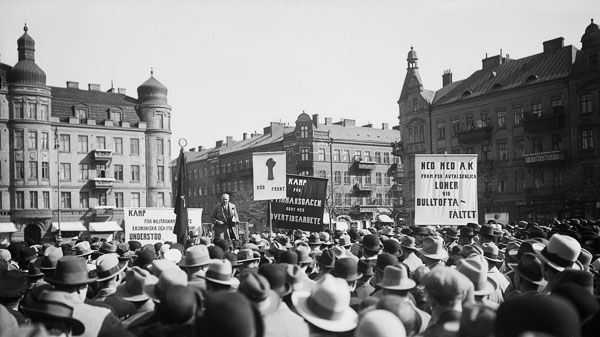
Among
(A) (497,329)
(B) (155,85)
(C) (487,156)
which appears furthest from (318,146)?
(A) (497,329)

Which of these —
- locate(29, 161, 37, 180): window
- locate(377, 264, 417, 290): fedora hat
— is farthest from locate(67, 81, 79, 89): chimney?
locate(377, 264, 417, 290): fedora hat

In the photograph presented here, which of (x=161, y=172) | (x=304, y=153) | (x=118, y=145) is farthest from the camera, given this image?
(x=304, y=153)

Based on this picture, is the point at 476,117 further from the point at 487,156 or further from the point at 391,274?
the point at 391,274

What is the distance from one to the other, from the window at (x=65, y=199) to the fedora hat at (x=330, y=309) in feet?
215

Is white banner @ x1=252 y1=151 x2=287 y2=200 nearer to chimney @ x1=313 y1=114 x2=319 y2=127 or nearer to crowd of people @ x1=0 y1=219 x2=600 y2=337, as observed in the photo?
crowd of people @ x1=0 y1=219 x2=600 y2=337

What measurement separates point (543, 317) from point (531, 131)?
54.1 meters

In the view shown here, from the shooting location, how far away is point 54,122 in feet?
219

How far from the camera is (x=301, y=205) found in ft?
51.1

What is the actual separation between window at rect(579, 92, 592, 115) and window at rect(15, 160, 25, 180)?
1934 inches

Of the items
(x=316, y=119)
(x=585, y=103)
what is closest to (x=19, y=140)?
(x=316, y=119)

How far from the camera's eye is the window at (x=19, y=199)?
206 feet

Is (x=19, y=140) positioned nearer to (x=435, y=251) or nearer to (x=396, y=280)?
(x=435, y=251)

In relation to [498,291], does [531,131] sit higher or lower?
higher

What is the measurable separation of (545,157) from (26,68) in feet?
154
